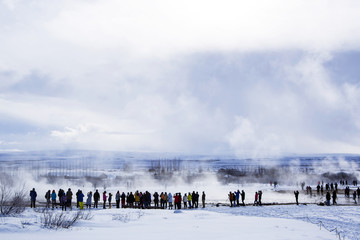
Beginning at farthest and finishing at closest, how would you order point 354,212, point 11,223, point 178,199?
point 178,199
point 354,212
point 11,223

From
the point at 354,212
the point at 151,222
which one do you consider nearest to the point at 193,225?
the point at 151,222

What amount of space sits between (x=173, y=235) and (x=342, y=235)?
6937mm

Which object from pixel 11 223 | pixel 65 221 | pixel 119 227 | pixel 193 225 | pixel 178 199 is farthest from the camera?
pixel 178 199

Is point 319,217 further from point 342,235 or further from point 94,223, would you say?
point 94,223

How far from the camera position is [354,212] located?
820 inches

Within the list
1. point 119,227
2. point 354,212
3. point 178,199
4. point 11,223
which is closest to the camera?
point 11,223

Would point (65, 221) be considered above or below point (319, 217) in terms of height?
above

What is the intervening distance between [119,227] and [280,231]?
19.9ft

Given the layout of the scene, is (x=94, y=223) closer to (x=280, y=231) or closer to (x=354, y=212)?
(x=280, y=231)

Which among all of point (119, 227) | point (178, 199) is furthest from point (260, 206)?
point (119, 227)

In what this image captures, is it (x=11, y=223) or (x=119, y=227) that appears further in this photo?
(x=119, y=227)

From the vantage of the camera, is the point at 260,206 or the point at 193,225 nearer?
the point at 193,225

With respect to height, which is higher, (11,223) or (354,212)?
(11,223)

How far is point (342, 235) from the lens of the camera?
13469 millimetres
